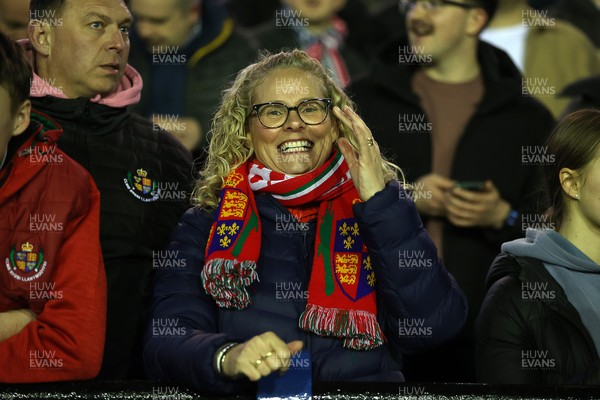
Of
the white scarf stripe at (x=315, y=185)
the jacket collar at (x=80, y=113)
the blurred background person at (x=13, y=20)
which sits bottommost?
the white scarf stripe at (x=315, y=185)

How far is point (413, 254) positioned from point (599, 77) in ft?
7.09

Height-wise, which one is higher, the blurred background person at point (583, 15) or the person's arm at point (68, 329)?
the blurred background person at point (583, 15)

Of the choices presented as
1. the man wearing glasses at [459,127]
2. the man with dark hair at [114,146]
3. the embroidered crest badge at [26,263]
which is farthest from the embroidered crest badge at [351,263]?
the man wearing glasses at [459,127]

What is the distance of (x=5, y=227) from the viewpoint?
3.43 m

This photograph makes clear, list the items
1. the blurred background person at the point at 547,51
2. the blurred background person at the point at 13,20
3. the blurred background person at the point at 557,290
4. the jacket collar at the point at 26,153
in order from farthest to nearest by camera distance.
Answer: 1. the blurred background person at the point at 547,51
2. the blurred background person at the point at 13,20
3. the blurred background person at the point at 557,290
4. the jacket collar at the point at 26,153

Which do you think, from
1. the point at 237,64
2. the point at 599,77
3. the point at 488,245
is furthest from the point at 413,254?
the point at 237,64

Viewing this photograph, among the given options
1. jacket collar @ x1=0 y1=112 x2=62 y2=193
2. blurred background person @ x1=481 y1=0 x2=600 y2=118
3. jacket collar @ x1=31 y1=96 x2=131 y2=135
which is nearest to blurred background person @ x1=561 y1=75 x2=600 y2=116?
blurred background person @ x1=481 y1=0 x2=600 y2=118

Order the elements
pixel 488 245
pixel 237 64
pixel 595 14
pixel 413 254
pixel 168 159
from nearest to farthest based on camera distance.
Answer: pixel 413 254 → pixel 168 159 → pixel 488 245 → pixel 237 64 → pixel 595 14

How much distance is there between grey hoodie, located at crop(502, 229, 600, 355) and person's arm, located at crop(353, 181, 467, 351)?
15.4 inches

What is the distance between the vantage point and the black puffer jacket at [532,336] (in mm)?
3535

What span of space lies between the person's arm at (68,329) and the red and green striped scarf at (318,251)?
0.34m

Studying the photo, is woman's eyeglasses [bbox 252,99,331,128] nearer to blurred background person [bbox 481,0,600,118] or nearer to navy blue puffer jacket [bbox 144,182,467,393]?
navy blue puffer jacket [bbox 144,182,467,393]

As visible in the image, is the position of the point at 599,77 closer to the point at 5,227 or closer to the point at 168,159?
the point at 168,159

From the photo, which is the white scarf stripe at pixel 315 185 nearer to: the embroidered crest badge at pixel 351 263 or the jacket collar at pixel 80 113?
the embroidered crest badge at pixel 351 263
